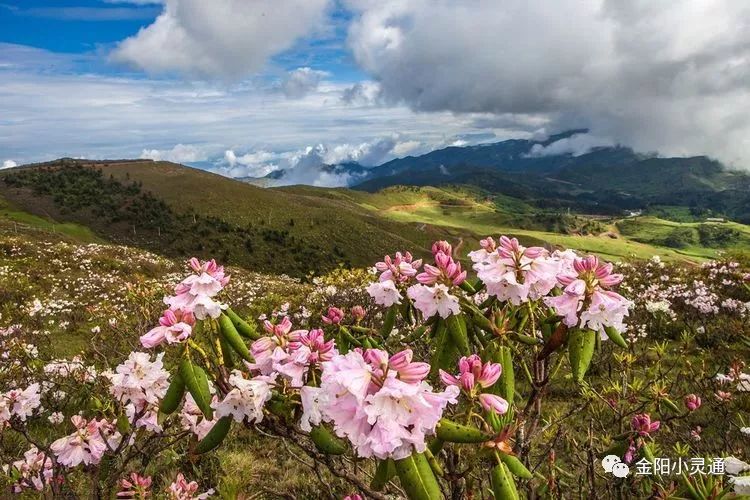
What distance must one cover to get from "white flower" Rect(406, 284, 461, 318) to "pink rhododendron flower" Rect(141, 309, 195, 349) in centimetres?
128

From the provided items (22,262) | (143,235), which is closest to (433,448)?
(22,262)

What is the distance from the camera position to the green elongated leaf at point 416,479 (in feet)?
6.12

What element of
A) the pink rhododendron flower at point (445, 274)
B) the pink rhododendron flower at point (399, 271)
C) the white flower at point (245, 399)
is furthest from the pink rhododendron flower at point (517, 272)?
the white flower at point (245, 399)

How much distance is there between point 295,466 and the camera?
7105 mm

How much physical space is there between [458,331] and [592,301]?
2.46ft

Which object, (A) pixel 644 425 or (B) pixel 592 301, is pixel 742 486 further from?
(A) pixel 644 425

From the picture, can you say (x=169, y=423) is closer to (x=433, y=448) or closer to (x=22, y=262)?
(x=433, y=448)

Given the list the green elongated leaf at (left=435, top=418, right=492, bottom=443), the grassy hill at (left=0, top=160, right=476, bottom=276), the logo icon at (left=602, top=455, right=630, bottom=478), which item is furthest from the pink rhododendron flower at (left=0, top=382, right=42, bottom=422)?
the grassy hill at (left=0, top=160, right=476, bottom=276)

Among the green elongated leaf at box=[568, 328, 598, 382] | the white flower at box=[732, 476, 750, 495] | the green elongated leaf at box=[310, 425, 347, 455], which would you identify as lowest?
the white flower at box=[732, 476, 750, 495]

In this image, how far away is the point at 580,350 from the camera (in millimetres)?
2438

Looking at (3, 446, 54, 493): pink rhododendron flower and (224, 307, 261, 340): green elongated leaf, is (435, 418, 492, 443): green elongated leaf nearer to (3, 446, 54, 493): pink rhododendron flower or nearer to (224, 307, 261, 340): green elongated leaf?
(224, 307, 261, 340): green elongated leaf

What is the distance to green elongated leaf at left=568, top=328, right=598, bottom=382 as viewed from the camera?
2389 millimetres

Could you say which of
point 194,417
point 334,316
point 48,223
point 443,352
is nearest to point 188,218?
point 48,223

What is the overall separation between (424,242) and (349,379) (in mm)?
137451
